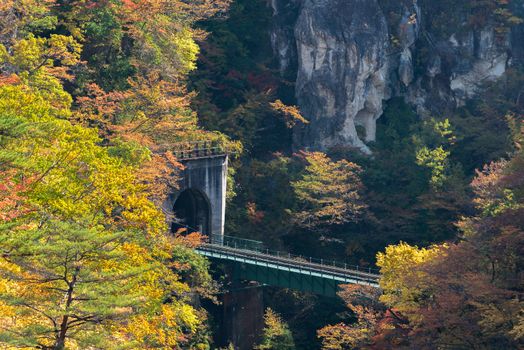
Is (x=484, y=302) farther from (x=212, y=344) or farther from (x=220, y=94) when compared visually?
(x=220, y=94)

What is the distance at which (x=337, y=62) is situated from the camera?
52.2m

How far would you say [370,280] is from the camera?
38.4 m

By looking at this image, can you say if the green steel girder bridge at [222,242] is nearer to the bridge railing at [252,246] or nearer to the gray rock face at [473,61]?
the bridge railing at [252,246]

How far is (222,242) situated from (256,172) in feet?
20.6

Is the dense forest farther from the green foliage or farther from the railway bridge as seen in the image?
the railway bridge

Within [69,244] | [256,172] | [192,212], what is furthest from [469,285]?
[256,172]

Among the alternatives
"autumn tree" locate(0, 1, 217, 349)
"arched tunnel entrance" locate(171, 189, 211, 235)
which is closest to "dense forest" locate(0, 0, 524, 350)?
"autumn tree" locate(0, 1, 217, 349)

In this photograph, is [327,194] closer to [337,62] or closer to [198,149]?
[198,149]

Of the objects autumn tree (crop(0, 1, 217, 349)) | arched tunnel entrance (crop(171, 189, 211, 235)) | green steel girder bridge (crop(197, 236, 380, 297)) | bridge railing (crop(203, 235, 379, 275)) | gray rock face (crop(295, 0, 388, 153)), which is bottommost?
autumn tree (crop(0, 1, 217, 349))

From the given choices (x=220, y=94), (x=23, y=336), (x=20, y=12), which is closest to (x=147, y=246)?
(x=23, y=336)

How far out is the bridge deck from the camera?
38531 millimetres

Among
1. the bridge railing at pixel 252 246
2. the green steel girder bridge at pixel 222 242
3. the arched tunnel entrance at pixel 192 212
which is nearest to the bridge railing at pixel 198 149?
the green steel girder bridge at pixel 222 242

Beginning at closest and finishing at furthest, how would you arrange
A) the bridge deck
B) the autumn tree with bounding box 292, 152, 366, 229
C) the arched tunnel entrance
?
the bridge deck → the arched tunnel entrance → the autumn tree with bounding box 292, 152, 366, 229

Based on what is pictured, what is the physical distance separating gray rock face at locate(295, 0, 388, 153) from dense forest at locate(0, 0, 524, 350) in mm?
168
